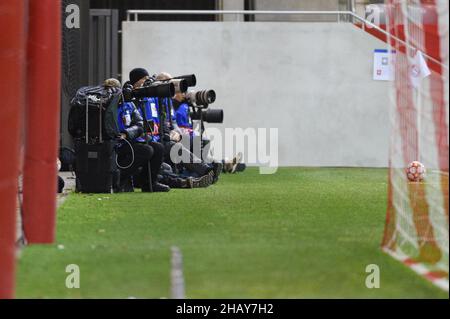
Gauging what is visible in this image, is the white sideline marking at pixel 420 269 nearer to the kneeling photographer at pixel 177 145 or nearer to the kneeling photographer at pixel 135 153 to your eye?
the kneeling photographer at pixel 135 153

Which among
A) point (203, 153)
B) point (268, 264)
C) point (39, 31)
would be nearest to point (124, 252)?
point (268, 264)

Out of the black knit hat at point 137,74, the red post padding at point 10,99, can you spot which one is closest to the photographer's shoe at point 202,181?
the black knit hat at point 137,74

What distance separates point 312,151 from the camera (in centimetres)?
2520

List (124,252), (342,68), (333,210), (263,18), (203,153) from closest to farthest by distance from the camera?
(124,252) < (333,210) < (203,153) < (342,68) < (263,18)

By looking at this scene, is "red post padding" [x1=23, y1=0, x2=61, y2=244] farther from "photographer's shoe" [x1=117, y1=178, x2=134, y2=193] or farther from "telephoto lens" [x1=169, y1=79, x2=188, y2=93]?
"telephoto lens" [x1=169, y1=79, x2=188, y2=93]

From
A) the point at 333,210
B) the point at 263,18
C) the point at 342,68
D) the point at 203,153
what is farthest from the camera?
the point at 263,18

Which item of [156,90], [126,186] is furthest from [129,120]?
[126,186]

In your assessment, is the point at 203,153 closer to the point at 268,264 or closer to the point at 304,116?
the point at 304,116

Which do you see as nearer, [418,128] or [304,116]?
[418,128]

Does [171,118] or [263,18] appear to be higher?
[263,18]

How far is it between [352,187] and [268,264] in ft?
30.9

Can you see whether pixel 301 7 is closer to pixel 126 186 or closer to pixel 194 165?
pixel 194 165

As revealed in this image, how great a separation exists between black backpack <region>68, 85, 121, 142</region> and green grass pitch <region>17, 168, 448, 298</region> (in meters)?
0.74

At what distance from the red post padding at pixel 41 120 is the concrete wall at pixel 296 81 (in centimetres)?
1628
